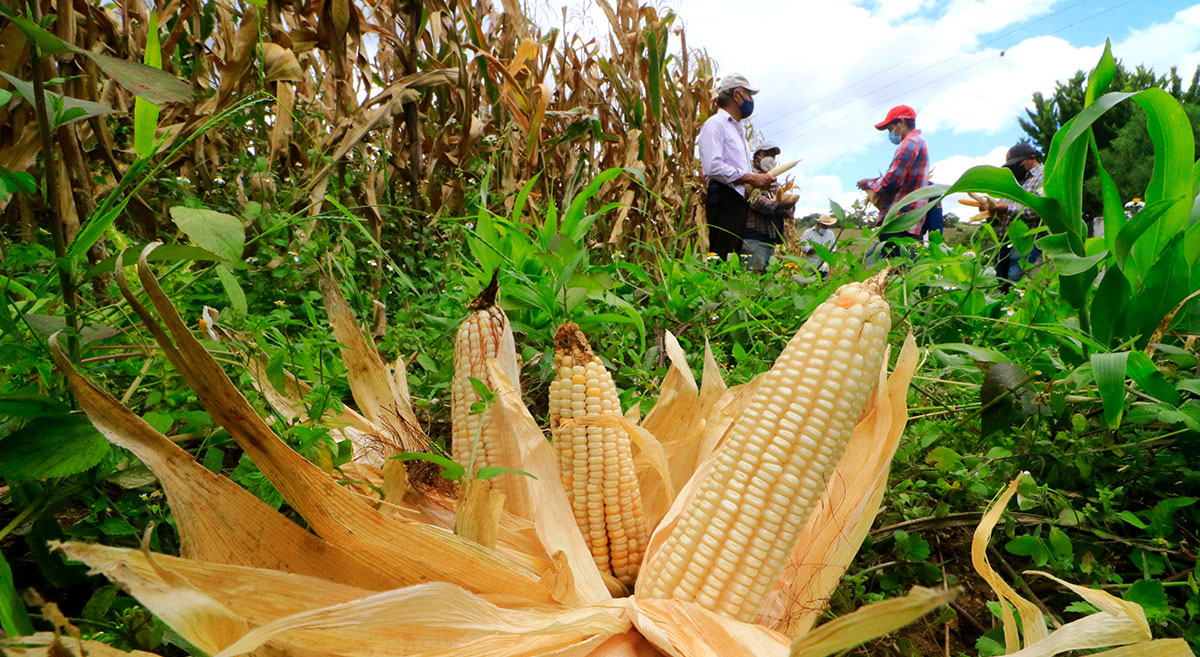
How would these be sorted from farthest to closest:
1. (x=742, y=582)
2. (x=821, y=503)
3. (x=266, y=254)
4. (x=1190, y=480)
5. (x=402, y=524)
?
(x=266, y=254) < (x=1190, y=480) < (x=821, y=503) < (x=742, y=582) < (x=402, y=524)

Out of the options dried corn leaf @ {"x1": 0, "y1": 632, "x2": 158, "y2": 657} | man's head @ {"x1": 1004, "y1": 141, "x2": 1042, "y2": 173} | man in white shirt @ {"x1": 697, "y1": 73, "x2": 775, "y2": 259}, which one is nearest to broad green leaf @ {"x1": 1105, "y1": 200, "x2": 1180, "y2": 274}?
dried corn leaf @ {"x1": 0, "y1": 632, "x2": 158, "y2": 657}

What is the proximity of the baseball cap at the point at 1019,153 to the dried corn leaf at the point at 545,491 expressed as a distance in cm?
833

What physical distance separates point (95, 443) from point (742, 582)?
921 millimetres

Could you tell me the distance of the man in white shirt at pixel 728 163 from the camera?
5.48m

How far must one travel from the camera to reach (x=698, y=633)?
33.9 inches

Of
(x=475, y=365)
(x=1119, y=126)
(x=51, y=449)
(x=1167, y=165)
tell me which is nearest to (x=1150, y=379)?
(x=1167, y=165)

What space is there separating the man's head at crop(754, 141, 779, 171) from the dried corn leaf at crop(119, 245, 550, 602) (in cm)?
699

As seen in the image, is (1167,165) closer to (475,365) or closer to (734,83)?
(475,365)

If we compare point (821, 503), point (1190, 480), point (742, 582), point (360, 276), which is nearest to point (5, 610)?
point (742, 582)

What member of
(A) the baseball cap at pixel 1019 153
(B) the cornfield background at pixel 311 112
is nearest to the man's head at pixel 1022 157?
(A) the baseball cap at pixel 1019 153

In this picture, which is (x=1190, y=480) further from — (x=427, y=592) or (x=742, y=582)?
(x=427, y=592)

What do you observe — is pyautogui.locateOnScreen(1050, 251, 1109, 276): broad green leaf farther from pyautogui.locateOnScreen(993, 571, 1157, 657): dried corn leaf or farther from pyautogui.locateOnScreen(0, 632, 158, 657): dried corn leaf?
pyautogui.locateOnScreen(0, 632, 158, 657): dried corn leaf

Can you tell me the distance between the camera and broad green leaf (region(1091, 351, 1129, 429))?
3.51 feet

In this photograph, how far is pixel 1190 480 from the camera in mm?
1191
